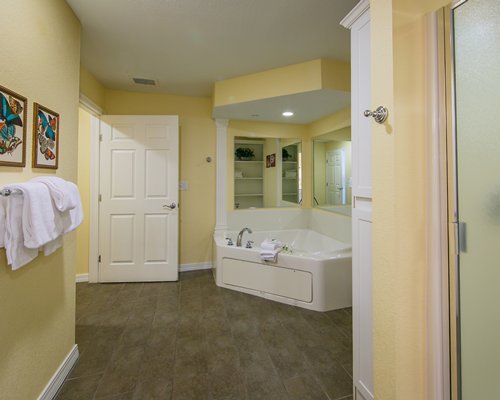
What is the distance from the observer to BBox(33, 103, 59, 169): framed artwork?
53.6 inches

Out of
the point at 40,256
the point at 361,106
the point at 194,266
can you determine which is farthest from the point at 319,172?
the point at 40,256

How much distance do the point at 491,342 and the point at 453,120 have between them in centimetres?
79

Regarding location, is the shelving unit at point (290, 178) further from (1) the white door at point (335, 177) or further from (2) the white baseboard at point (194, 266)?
(2) the white baseboard at point (194, 266)

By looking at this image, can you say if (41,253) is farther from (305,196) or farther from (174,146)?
(305,196)

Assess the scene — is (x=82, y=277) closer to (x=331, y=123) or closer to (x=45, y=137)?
(x=45, y=137)

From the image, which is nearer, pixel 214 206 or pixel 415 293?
pixel 415 293

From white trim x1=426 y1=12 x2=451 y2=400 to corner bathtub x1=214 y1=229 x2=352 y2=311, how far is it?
4.84ft

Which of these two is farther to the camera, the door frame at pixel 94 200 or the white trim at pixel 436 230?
the door frame at pixel 94 200

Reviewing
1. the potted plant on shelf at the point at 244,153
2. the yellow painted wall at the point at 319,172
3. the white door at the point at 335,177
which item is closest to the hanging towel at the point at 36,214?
the potted plant on shelf at the point at 244,153

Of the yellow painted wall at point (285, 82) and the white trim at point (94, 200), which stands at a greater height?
the yellow painted wall at point (285, 82)

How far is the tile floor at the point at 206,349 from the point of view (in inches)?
61.2

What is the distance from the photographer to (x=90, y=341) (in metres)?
2.03

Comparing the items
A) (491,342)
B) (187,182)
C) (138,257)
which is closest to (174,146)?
(187,182)

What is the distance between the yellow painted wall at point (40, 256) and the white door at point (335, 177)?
2887 millimetres
